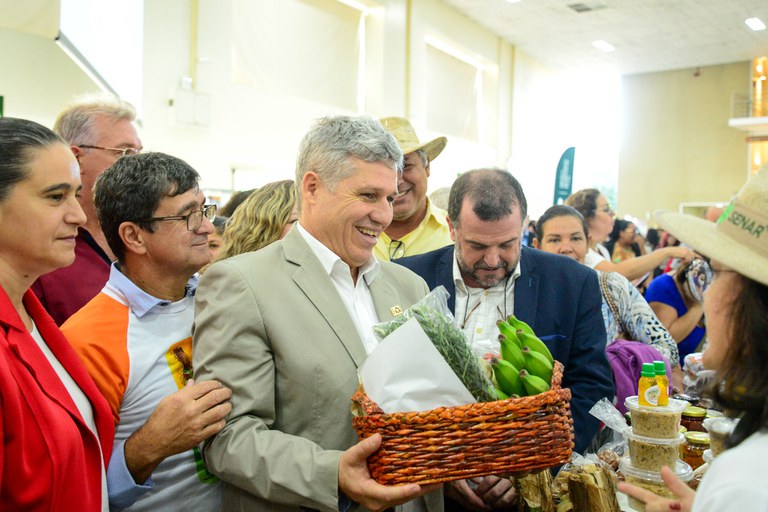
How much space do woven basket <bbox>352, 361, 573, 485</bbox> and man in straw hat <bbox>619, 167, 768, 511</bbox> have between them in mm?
327

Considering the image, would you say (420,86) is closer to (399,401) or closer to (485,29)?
(485,29)

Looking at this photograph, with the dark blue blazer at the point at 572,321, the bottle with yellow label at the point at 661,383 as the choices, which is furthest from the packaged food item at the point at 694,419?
the bottle with yellow label at the point at 661,383

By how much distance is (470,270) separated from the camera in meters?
2.50

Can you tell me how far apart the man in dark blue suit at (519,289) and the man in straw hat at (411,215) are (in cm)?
87

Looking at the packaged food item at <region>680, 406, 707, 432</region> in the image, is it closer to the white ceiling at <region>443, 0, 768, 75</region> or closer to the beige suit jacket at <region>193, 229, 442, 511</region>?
the beige suit jacket at <region>193, 229, 442, 511</region>

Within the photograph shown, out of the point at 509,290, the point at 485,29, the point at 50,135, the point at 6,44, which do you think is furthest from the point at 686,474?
the point at 485,29

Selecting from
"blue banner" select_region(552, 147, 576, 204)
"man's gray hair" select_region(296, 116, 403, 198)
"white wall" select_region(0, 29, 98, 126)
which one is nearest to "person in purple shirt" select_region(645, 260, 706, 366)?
"man's gray hair" select_region(296, 116, 403, 198)

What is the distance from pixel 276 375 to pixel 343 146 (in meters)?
0.60

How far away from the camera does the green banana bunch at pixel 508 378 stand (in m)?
1.56

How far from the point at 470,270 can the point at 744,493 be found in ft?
5.08

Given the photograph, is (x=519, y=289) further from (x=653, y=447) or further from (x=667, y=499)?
(x=667, y=499)

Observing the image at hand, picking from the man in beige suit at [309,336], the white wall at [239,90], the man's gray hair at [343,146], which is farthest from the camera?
the white wall at [239,90]

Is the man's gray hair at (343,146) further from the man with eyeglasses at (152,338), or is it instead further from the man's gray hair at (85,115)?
the man's gray hair at (85,115)

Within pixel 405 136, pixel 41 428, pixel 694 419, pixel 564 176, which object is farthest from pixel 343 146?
pixel 564 176
